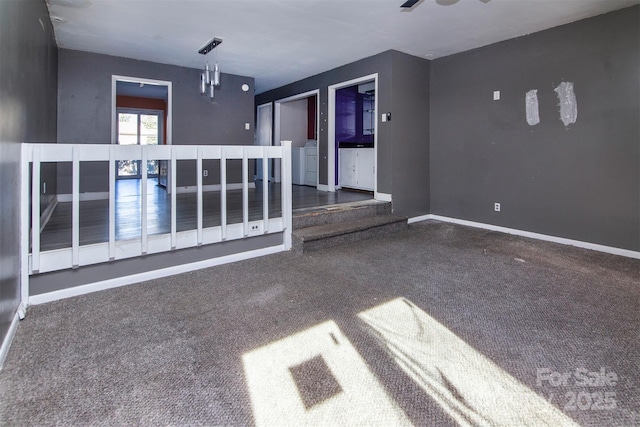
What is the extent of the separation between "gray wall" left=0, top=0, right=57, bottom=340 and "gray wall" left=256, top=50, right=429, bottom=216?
401 cm

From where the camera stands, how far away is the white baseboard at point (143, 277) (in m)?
2.56

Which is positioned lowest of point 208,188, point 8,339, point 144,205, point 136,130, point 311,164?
point 8,339

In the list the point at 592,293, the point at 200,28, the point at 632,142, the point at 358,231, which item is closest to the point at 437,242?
the point at 358,231

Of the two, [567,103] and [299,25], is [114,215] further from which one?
[567,103]

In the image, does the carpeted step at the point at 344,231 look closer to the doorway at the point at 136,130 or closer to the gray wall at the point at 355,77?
the gray wall at the point at 355,77

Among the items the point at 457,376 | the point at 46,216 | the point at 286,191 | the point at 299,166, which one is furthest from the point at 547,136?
the point at 46,216

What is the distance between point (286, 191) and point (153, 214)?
1534mm

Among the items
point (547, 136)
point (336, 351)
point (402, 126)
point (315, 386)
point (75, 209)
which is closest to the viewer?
point (315, 386)

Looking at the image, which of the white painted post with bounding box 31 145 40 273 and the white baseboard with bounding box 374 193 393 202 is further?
the white baseboard with bounding box 374 193 393 202

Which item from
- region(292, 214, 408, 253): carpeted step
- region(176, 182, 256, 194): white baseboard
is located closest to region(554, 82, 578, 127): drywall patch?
region(292, 214, 408, 253): carpeted step

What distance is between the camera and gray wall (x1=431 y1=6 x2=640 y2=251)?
12.3 ft

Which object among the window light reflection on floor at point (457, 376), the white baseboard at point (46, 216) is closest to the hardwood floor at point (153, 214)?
the white baseboard at point (46, 216)

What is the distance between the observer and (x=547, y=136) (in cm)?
433

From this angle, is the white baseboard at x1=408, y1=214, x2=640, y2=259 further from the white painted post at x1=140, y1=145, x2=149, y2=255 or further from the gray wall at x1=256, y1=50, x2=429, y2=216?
the white painted post at x1=140, y1=145, x2=149, y2=255
